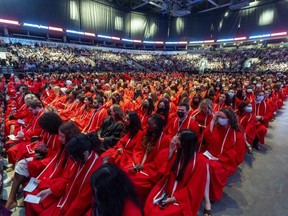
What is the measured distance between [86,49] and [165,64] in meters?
13.6

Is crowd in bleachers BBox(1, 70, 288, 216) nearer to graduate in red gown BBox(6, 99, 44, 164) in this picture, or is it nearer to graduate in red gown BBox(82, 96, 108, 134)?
graduate in red gown BBox(6, 99, 44, 164)

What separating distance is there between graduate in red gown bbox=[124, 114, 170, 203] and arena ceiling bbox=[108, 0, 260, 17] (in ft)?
109

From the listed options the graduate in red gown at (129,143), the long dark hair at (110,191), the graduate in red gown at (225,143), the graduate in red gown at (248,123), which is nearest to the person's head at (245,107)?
the graduate in red gown at (248,123)

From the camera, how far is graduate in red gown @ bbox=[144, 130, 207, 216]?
223 cm

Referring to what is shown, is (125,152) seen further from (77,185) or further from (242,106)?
(242,106)

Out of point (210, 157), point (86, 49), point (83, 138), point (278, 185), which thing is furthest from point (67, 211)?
point (86, 49)

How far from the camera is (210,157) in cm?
318

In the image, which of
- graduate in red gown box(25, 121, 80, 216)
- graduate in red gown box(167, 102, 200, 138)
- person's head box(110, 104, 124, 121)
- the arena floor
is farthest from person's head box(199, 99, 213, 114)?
graduate in red gown box(25, 121, 80, 216)

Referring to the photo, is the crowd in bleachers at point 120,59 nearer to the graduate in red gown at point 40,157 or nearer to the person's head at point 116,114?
the person's head at point 116,114

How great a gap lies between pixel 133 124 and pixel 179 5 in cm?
3451

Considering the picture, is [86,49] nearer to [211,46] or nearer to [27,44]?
[27,44]

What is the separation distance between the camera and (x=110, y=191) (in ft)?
4.93

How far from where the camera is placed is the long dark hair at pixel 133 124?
345 centimetres

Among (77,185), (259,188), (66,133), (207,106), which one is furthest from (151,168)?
(207,106)
